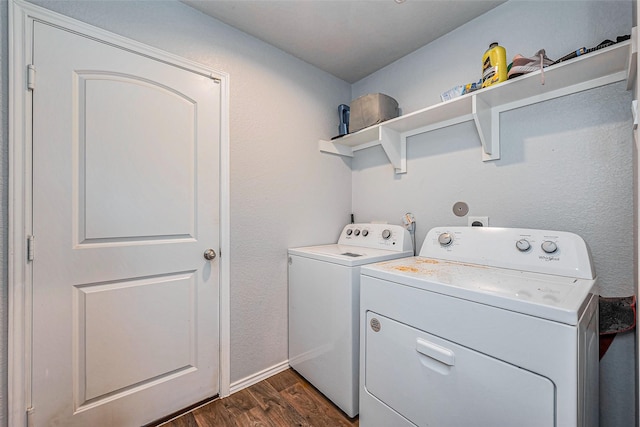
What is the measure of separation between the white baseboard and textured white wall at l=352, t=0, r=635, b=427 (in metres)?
1.35

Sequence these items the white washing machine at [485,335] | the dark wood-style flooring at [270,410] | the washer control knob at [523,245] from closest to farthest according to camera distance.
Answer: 1. the white washing machine at [485,335]
2. the washer control knob at [523,245]
3. the dark wood-style flooring at [270,410]

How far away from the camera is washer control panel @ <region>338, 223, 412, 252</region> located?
5.73 feet

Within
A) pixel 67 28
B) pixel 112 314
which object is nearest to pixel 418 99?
pixel 67 28

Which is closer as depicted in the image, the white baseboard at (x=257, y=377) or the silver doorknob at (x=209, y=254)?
the silver doorknob at (x=209, y=254)

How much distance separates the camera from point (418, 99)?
1.89 metres

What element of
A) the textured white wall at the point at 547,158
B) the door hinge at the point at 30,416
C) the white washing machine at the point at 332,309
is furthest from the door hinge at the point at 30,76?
Result: the textured white wall at the point at 547,158

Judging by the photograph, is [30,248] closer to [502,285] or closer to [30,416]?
[30,416]

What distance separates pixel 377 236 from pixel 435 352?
96 cm

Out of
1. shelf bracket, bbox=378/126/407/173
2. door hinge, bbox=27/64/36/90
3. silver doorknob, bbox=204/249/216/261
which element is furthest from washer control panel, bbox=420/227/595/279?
door hinge, bbox=27/64/36/90

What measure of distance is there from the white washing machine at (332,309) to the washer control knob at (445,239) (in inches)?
10.5

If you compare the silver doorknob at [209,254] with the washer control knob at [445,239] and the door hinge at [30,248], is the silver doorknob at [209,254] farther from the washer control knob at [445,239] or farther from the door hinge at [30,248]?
the washer control knob at [445,239]

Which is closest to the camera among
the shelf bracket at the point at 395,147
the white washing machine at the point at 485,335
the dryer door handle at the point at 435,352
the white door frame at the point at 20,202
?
the white washing machine at the point at 485,335

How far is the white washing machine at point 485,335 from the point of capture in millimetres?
754

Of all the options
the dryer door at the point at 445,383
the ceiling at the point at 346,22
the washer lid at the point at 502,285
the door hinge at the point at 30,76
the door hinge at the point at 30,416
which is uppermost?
the ceiling at the point at 346,22
